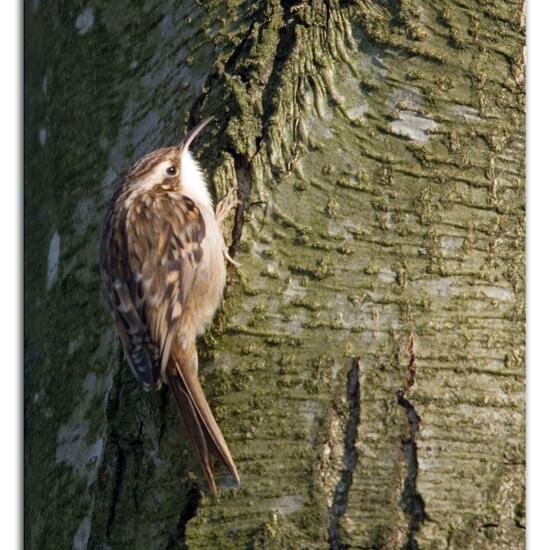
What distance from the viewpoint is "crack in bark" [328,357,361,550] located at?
1934 mm

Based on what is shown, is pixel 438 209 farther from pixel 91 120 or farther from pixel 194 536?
pixel 91 120

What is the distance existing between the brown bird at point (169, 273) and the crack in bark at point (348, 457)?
0.22 meters

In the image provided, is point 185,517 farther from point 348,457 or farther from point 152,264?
point 152,264

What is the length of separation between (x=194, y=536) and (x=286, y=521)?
0.19 m

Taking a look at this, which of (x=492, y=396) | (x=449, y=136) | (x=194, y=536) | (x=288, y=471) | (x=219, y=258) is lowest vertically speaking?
(x=194, y=536)

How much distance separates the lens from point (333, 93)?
2.18m

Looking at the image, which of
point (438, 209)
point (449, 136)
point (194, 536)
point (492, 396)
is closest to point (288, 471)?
point (194, 536)

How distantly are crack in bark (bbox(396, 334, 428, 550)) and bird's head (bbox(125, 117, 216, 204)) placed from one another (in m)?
0.61

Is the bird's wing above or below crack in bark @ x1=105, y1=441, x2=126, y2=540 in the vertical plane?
above

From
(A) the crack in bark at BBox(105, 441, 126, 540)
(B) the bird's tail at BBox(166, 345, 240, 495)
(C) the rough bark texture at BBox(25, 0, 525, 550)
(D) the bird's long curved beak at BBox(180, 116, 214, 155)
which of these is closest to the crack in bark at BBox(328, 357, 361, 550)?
(C) the rough bark texture at BBox(25, 0, 525, 550)

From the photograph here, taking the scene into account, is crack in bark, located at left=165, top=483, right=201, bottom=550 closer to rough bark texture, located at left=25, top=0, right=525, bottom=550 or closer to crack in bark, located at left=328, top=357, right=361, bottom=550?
rough bark texture, located at left=25, top=0, right=525, bottom=550

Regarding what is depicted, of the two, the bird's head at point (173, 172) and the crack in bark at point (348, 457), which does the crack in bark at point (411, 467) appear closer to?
the crack in bark at point (348, 457)

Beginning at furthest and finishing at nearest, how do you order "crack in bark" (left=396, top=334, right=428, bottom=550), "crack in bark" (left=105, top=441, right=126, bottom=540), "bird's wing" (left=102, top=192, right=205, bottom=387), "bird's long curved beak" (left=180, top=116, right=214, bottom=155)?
"bird's wing" (left=102, top=192, right=205, bottom=387), "bird's long curved beak" (left=180, top=116, right=214, bottom=155), "crack in bark" (left=105, top=441, right=126, bottom=540), "crack in bark" (left=396, top=334, right=428, bottom=550)

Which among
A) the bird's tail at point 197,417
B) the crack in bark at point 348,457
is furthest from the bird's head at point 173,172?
the crack in bark at point 348,457
